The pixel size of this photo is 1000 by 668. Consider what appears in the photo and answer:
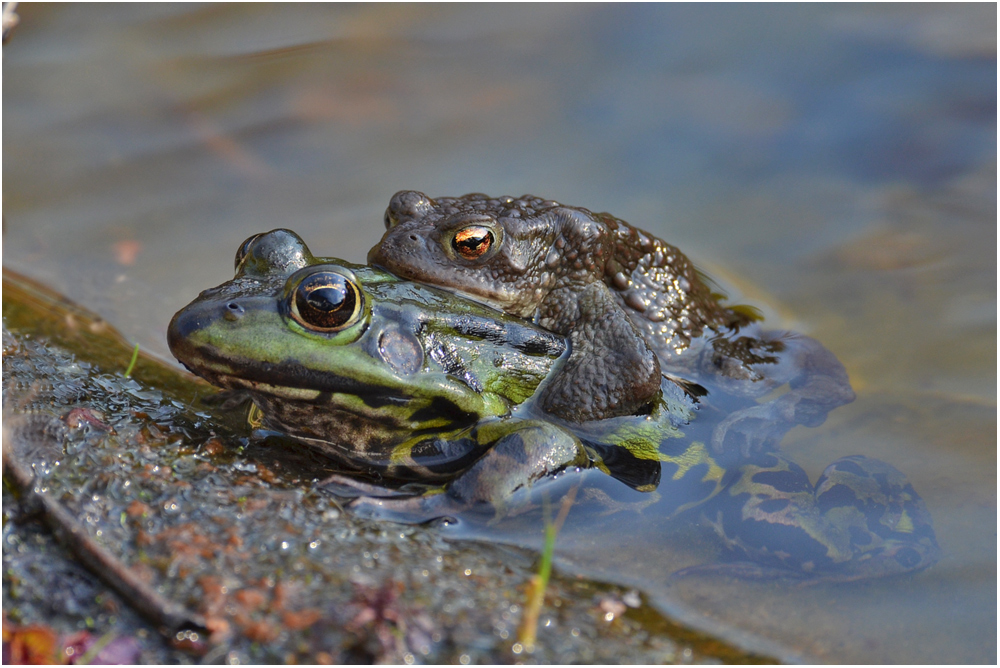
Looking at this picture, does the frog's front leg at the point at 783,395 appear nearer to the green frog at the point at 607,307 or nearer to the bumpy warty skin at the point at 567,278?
the green frog at the point at 607,307

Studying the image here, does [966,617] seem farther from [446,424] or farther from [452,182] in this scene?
[452,182]

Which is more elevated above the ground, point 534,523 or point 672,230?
point 672,230

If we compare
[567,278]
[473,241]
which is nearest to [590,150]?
[567,278]

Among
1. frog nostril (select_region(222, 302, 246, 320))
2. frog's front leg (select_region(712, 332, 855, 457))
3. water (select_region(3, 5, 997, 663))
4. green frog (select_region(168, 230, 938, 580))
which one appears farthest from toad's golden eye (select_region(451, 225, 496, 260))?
water (select_region(3, 5, 997, 663))

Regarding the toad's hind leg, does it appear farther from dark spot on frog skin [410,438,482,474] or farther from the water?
dark spot on frog skin [410,438,482,474]

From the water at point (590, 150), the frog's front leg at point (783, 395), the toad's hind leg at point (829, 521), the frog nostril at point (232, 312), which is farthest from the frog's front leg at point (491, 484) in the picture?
the water at point (590, 150)

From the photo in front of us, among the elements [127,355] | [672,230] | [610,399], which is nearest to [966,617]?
[610,399]
